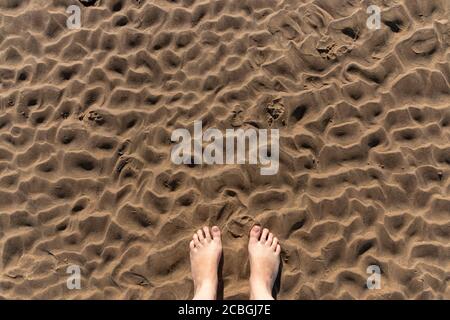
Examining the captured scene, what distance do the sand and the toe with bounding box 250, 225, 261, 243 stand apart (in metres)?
0.10

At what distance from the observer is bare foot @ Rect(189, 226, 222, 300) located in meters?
3.37

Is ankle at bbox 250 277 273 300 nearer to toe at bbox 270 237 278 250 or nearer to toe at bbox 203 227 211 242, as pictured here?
toe at bbox 270 237 278 250

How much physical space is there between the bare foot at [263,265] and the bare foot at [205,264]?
308 mm

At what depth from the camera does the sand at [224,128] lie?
3.48m

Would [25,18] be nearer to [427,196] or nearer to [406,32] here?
[406,32]

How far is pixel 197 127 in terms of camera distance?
3.68m

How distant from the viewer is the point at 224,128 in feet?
12.0

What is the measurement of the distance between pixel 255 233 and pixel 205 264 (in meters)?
0.50

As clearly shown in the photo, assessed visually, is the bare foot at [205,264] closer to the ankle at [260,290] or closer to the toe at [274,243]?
the ankle at [260,290]

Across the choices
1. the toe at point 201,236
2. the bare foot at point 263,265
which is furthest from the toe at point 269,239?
the toe at point 201,236

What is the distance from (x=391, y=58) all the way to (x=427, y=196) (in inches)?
50.9

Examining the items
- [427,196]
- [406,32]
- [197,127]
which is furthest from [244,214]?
[406,32]

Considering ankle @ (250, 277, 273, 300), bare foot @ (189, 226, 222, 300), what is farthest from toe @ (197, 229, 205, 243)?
ankle @ (250, 277, 273, 300)

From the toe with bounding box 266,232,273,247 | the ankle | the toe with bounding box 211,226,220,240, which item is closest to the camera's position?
the ankle
